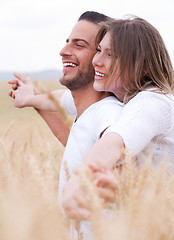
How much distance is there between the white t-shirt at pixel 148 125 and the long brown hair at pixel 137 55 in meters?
0.30


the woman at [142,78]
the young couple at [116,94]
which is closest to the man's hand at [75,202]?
the young couple at [116,94]

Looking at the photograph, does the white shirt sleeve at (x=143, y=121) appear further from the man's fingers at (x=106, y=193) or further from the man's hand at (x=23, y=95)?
the man's hand at (x=23, y=95)

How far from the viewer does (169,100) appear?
149cm

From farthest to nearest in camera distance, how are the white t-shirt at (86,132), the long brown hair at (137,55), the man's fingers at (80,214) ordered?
the long brown hair at (137,55)
the white t-shirt at (86,132)
the man's fingers at (80,214)

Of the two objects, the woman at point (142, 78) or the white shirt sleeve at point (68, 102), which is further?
the white shirt sleeve at point (68, 102)

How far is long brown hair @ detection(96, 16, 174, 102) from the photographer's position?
1804mm

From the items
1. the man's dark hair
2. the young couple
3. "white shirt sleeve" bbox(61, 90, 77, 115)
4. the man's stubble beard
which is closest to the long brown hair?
the young couple

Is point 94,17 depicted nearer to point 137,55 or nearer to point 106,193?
point 137,55

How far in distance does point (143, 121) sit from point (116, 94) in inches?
24.8

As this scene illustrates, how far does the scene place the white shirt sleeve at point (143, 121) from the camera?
48.0 inches

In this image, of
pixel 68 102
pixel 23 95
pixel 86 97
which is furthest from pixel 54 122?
pixel 86 97

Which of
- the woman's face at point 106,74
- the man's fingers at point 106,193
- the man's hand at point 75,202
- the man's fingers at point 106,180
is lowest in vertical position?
the woman's face at point 106,74

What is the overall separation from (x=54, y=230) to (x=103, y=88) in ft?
4.37

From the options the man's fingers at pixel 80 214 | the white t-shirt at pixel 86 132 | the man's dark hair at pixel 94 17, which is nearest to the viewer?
the man's fingers at pixel 80 214
